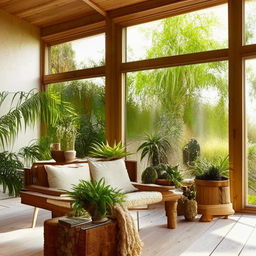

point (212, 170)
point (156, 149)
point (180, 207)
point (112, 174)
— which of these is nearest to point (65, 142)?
point (156, 149)

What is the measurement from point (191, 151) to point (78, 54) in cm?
270

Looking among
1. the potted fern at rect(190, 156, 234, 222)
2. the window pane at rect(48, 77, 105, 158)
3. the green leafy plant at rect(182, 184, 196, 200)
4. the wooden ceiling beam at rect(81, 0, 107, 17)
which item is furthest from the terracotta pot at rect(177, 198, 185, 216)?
the wooden ceiling beam at rect(81, 0, 107, 17)

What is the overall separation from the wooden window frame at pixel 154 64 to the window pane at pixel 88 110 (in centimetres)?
17

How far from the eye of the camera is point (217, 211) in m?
3.77

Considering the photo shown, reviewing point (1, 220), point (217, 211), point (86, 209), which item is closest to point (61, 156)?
point (1, 220)

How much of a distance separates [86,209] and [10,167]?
114 inches

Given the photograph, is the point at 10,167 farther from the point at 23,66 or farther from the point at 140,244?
the point at 140,244

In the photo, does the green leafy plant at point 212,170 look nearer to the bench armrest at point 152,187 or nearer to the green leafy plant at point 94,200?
the bench armrest at point 152,187

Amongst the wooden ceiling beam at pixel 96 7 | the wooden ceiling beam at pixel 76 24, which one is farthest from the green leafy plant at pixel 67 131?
the wooden ceiling beam at pixel 96 7

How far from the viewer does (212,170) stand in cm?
392

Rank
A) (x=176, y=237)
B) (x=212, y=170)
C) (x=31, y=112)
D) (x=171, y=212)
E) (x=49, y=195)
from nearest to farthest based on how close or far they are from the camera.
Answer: (x=49, y=195)
(x=176, y=237)
(x=171, y=212)
(x=212, y=170)
(x=31, y=112)

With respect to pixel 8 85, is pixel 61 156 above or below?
below

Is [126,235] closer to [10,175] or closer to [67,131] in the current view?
[67,131]

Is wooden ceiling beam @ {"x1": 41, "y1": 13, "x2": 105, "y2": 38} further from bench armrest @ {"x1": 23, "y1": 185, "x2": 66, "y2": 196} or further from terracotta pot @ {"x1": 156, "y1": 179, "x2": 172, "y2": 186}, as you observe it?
bench armrest @ {"x1": 23, "y1": 185, "x2": 66, "y2": 196}
